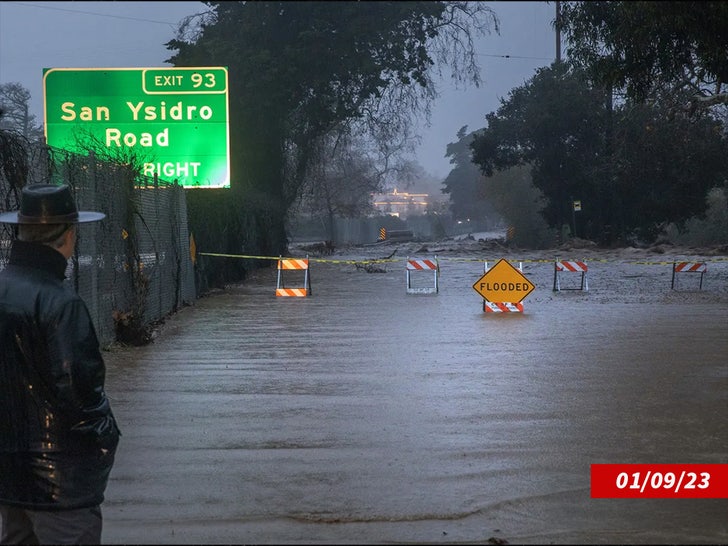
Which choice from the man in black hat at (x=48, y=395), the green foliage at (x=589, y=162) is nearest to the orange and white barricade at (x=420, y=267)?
the man in black hat at (x=48, y=395)

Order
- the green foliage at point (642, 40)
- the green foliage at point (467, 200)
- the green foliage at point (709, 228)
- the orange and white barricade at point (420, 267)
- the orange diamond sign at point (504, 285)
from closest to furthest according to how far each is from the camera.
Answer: the green foliage at point (642, 40) → the orange diamond sign at point (504, 285) → the orange and white barricade at point (420, 267) → the green foliage at point (709, 228) → the green foliage at point (467, 200)

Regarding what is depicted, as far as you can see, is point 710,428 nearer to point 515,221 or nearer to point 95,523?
point 95,523

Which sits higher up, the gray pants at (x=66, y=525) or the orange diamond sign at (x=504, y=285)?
the gray pants at (x=66, y=525)

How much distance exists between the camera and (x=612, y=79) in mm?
16156

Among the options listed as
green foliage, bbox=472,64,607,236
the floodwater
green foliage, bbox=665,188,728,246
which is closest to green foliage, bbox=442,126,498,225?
green foliage, bbox=665,188,728,246

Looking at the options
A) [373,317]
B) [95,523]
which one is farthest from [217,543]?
[373,317]

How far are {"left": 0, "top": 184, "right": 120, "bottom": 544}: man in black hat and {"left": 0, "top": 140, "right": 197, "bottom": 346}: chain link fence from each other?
17.8 ft

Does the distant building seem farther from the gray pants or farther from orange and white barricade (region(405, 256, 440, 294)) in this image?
the gray pants

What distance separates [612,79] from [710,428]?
860 centimetres

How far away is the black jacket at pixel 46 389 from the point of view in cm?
410

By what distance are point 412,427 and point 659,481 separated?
2.37 metres

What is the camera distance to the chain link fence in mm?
11055

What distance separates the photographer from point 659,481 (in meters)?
7.16

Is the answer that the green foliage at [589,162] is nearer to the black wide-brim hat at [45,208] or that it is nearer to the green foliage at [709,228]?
the green foliage at [709,228]
